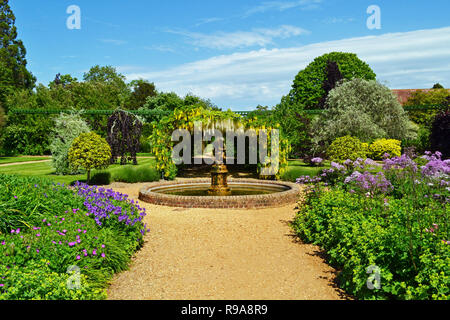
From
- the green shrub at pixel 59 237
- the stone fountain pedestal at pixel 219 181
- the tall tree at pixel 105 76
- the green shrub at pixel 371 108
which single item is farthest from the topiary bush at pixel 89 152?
the tall tree at pixel 105 76

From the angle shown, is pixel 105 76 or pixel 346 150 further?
pixel 105 76

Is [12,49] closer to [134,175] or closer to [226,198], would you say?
[134,175]

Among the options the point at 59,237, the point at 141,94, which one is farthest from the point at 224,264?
the point at 141,94

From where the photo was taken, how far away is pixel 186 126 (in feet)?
58.5

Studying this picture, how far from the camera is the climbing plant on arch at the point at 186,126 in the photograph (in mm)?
17641

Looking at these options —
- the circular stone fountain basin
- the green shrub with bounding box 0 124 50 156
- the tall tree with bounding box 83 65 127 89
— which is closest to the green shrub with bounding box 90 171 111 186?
the circular stone fountain basin

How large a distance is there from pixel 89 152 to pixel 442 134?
20.6 m

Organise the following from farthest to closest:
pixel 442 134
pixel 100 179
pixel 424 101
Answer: pixel 424 101 → pixel 442 134 → pixel 100 179

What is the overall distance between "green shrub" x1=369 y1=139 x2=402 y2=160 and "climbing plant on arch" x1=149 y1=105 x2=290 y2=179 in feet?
38.3

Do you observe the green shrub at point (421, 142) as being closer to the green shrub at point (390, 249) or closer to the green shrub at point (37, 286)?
the green shrub at point (390, 249)

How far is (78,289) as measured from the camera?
471 centimetres

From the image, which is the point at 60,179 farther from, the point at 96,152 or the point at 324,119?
the point at 324,119

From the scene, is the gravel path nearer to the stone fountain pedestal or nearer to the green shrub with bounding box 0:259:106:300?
the green shrub with bounding box 0:259:106:300

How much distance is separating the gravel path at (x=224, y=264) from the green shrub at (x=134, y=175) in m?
8.02
